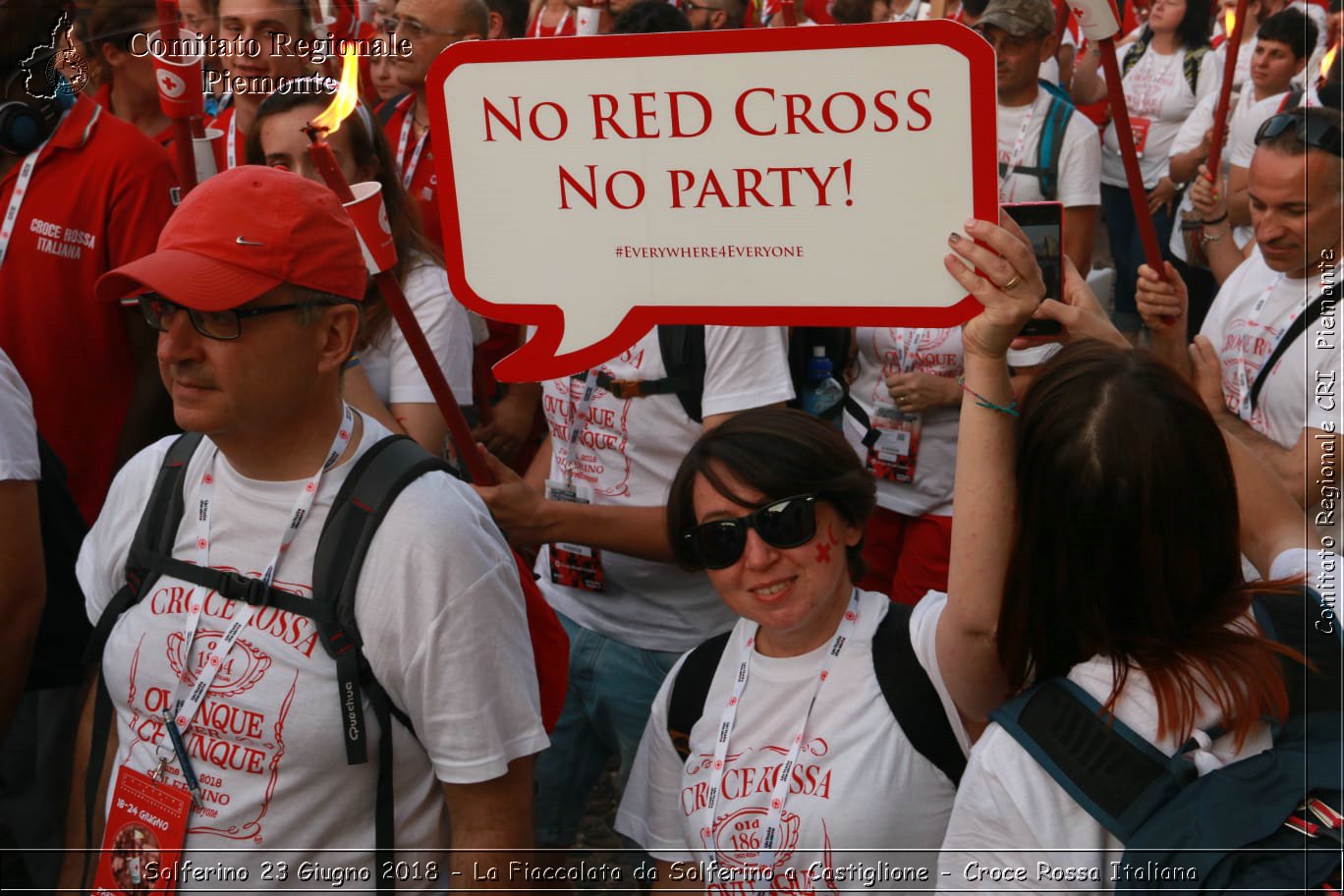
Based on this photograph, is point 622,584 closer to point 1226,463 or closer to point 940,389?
point 940,389

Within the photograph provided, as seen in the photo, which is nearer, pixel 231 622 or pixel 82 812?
pixel 231 622

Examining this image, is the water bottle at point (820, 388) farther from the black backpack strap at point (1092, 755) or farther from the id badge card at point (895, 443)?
the black backpack strap at point (1092, 755)

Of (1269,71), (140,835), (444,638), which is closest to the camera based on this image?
(444,638)

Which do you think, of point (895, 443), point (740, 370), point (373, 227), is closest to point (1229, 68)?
point (895, 443)

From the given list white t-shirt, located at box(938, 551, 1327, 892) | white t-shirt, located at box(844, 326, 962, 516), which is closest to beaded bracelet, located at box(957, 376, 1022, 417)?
white t-shirt, located at box(938, 551, 1327, 892)

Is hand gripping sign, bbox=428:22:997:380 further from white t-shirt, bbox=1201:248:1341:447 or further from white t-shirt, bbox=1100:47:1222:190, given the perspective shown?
white t-shirt, bbox=1100:47:1222:190

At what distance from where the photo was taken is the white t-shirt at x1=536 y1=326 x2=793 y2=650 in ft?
8.68

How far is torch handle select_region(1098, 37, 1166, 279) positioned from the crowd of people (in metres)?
0.08

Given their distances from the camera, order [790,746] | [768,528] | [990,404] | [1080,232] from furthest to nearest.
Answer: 1. [1080,232]
2. [768,528]
3. [790,746]
4. [990,404]

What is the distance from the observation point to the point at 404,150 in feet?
13.4

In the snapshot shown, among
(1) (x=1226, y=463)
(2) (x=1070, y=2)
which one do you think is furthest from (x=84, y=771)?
(2) (x=1070, y=2)

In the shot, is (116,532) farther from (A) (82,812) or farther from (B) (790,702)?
(B) (790,702)

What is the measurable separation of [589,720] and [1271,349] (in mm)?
1678

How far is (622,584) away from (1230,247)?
8.49 ft
